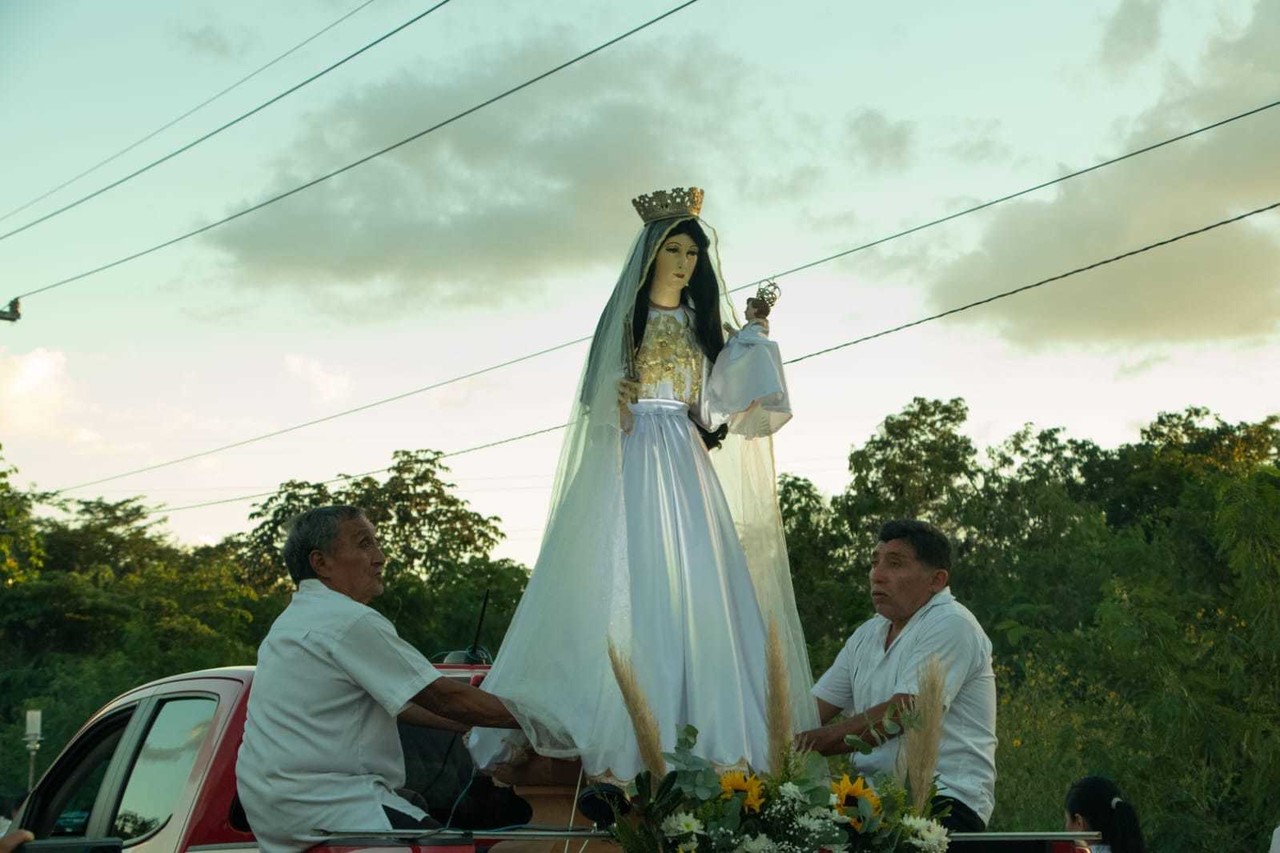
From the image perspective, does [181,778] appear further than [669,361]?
No

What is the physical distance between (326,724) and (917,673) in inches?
72.7

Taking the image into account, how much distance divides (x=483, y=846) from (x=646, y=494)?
145 cm

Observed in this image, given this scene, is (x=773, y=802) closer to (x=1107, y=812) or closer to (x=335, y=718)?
(x=335, y=718)

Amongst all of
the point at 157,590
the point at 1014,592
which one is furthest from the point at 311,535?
the point at 157,590

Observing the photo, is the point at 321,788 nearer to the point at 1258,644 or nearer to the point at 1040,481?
the point at 1258,644

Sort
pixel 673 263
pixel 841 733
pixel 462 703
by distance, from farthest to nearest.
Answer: pixel 673 263 → pixel 841 733 → pixel 462 703

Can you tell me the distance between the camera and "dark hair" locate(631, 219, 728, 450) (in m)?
5.81

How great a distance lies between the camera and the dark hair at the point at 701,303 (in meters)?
5.81

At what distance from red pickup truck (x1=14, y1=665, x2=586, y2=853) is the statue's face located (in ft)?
5.03

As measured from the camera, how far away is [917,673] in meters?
5.20

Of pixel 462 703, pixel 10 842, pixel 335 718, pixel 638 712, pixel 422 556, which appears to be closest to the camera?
pixel 638 712

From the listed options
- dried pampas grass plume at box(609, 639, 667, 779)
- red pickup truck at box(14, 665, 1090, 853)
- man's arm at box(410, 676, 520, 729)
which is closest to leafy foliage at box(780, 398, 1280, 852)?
red pickup truck at box(14, 665, 1090, 853)

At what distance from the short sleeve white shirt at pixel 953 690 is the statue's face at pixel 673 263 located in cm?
146

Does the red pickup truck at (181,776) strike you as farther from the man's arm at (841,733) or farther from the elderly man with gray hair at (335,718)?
the man's arm at (841,733)
